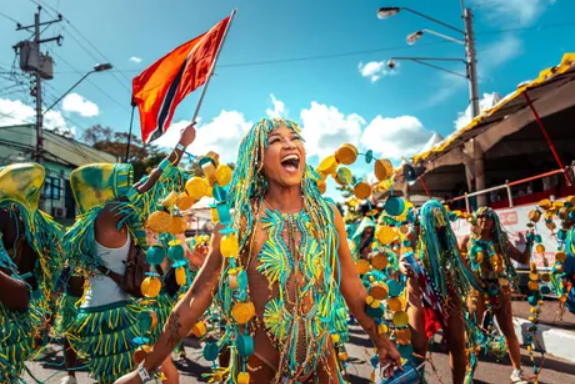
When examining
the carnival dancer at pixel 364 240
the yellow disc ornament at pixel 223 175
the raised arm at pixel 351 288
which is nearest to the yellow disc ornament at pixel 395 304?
the raised arm at pixel 351 288

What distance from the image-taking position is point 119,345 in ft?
8.34

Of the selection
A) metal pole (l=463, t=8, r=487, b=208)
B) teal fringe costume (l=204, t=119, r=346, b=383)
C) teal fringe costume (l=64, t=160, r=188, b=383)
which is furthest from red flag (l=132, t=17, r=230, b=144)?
metal pole (l=463, t=8, r=487, b=208)

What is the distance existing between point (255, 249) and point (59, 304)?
285 cm

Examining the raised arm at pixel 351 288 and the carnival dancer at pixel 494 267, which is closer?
the raised arm at pixel 351 288

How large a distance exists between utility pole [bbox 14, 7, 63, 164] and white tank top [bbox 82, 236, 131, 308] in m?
16.9

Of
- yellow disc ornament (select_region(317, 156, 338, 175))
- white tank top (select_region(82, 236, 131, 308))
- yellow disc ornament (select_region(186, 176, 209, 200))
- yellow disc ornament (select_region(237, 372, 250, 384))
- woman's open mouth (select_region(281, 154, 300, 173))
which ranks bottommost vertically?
yellow disc ornament (select_region(237, 372, 250, 384))

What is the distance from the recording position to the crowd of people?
168cm

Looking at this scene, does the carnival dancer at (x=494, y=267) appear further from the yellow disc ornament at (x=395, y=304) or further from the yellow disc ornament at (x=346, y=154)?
the yellow disc ornament at (x=346, y=154)

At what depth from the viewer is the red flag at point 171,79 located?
13.9 feet

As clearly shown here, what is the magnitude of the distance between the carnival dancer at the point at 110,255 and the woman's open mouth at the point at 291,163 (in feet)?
2.93

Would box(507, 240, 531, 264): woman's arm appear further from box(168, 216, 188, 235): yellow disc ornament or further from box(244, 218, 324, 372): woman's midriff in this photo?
box(168, 216, 188, 235): yellow disc ornament

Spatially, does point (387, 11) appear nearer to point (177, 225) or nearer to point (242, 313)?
point (177, 225)

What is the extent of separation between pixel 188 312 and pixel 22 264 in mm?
1538

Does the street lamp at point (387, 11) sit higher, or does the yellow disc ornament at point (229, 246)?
the street lamp at point (387, 11)
